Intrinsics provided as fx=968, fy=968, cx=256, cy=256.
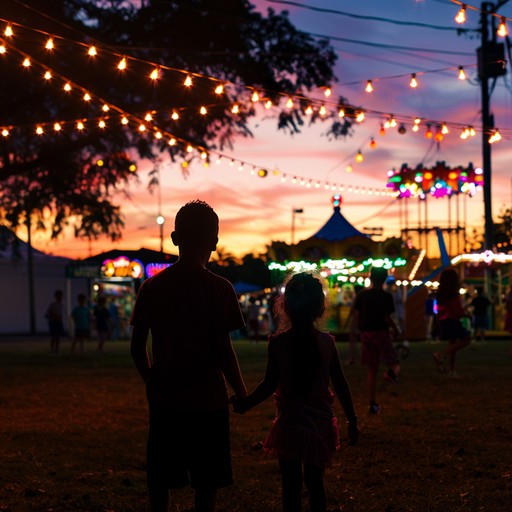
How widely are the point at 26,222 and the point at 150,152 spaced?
3681mm

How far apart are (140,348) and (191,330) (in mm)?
363

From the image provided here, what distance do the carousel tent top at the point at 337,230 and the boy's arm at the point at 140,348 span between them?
105 ft

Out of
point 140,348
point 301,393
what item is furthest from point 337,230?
point 140,348

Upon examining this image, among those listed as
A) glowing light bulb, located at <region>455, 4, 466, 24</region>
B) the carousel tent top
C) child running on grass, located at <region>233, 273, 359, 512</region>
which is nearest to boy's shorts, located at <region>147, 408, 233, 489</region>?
child running on grass, located at <region>233, 273, 359, 512</region>

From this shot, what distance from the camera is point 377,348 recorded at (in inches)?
452

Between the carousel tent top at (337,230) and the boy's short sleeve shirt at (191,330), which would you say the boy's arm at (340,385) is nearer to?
the boy's short sleeve shirt at (191,330)

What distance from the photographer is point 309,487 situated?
16.5 ft

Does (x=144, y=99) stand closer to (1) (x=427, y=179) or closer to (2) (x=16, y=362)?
(2) (x=16, y=362)

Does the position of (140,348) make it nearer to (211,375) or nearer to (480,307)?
(211,375)

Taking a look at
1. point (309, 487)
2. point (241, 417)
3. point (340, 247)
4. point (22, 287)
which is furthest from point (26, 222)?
point (22, 287)

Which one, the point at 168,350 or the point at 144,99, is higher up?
the point at 144,99

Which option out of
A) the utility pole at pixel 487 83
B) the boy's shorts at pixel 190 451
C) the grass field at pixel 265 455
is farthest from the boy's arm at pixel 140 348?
the utility pole at pixel 487 83

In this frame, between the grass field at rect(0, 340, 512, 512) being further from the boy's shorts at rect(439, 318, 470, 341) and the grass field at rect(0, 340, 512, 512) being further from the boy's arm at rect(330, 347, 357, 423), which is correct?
the boy's arm at rect(330, 347, 357, 423)

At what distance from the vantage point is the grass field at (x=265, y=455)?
649 centimetres
